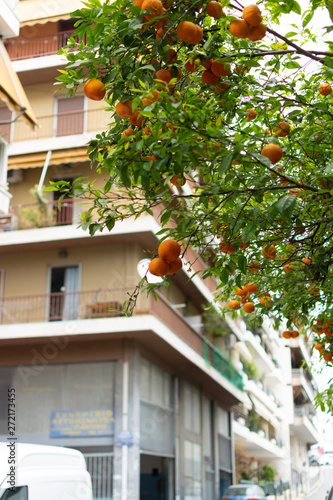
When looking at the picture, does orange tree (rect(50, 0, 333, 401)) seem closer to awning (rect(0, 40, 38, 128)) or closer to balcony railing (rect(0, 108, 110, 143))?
awning (rect(0, 40, 38, 128))

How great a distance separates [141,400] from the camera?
1741 centimetres

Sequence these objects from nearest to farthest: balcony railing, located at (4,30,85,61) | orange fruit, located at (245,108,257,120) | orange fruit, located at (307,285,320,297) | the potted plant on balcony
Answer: orange fruit, located at (245,108,257,120) → orange fruit, located at (307,285,320,297) → balcony railing, located at (4,30,85,61) → the potted plant on balcony

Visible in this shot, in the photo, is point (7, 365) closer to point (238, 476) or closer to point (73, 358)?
point (73, 358)

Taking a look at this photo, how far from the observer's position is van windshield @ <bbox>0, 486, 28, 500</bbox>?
5849mm

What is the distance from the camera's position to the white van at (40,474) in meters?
6.01

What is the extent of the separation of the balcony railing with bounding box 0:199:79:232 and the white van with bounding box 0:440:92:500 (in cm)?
1199

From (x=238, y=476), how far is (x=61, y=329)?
Answer: 2214 centimetres

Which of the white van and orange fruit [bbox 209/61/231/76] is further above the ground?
orange fruit [bbox 209/61/231/76]

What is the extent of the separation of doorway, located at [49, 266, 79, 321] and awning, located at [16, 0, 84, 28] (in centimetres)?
788

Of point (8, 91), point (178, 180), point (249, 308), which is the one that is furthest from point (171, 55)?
point (8, 91)

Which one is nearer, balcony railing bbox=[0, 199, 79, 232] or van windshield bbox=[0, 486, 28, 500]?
van windshield bbox=[0, 486, 28, 500]

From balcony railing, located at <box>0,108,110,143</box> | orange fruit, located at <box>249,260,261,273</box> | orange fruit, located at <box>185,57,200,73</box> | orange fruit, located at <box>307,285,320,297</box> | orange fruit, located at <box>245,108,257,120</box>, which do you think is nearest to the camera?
orange fruit, located at <box>185,57,200,73</box>

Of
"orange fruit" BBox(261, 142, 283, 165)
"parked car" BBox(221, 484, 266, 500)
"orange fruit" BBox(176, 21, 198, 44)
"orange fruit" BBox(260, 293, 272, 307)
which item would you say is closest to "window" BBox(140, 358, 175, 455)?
"parked car" BBox(221, 484, 266, 500)

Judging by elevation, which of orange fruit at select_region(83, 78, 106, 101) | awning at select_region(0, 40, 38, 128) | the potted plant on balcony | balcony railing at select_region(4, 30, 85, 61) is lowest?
orange fruit at select_region(83, 78, 106, 101)
